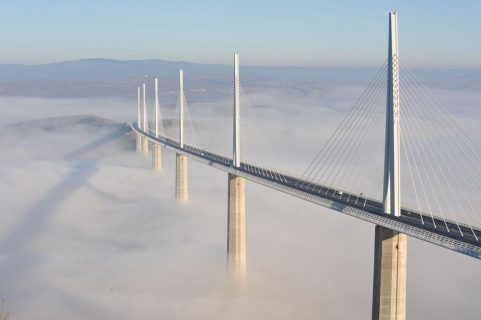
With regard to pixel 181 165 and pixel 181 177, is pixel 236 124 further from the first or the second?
pixel 181 177

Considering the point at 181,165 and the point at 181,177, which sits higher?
the point at 181,165

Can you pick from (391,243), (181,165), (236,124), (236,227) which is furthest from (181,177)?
(391,243)

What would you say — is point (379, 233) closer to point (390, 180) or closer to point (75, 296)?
point (390, 180)

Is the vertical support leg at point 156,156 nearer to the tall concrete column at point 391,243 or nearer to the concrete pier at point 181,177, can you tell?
the concrete pier at point 181,177

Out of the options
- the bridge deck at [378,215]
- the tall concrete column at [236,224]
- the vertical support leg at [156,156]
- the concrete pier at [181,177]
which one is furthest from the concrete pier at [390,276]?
the vertical support leg at [156,156]

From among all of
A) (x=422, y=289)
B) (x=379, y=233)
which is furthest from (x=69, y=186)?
(x=379, y=233)
